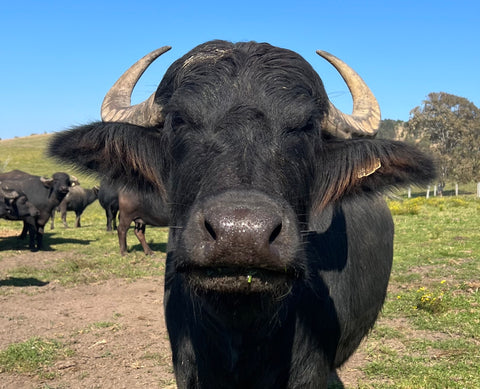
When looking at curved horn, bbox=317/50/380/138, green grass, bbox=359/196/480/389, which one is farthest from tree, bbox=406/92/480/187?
curved horn, bbox=317/50/380/138

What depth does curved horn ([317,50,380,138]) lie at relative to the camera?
10.5 ft

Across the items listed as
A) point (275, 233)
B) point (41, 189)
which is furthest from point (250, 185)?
point (41, 189)

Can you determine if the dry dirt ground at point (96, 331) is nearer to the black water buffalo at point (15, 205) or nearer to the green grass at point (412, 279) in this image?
the green grass at point (412, 279)

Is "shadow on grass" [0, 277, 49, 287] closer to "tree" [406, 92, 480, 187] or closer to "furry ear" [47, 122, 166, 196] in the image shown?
"furry ear" [47, 122, 166, 196]

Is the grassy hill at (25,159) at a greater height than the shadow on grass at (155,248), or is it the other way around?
the grassy hill at (25,159)

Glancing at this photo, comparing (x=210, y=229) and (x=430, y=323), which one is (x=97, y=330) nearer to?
(x=430, y=323)

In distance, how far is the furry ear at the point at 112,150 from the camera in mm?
3027

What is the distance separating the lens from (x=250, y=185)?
2119 mm

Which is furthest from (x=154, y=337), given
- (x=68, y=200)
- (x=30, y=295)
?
(x=68, y=200)

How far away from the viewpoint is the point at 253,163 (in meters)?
2.28

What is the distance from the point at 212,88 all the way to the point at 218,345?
1603 mm

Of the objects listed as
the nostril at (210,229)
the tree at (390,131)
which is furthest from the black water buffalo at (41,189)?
the nostril at (210,229)

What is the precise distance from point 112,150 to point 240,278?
1.53 m

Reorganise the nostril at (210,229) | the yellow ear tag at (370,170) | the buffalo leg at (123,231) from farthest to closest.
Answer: the buffalo leg at (123,231) < the yellow ear tag at (370,170) < the nostril at (210,229)
